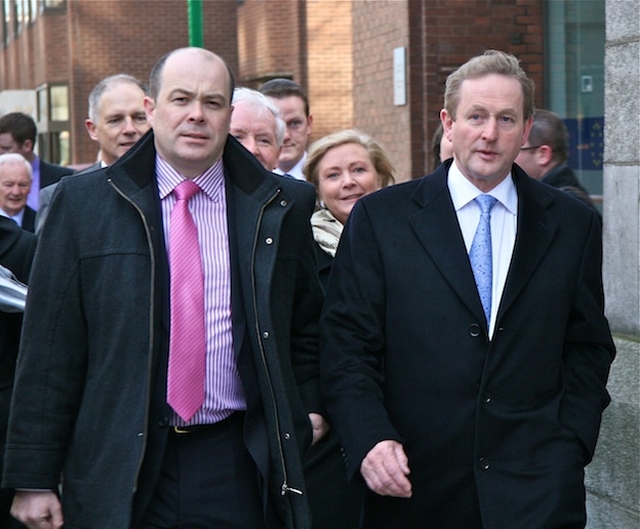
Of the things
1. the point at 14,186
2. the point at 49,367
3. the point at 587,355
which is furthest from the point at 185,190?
the point at 14,186

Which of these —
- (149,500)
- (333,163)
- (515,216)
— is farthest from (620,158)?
(149,500)

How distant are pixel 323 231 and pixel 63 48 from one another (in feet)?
83.4

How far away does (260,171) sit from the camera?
411 centimetres

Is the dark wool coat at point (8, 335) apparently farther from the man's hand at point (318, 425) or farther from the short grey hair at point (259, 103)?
the man's hand at point (318, 425)

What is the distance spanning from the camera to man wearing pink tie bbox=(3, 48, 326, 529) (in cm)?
380

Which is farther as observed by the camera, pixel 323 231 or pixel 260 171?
pixel 323 231

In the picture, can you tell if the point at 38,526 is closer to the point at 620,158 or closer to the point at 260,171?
the point at 260,171

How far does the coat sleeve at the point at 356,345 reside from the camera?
400 centimetres

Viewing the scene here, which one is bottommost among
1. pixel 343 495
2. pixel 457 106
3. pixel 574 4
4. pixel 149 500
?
pixel 343 495

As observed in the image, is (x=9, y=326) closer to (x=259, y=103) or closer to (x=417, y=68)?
(x=259, y=103)

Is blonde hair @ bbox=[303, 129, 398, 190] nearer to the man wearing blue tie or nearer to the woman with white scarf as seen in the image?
the woman with white scarf

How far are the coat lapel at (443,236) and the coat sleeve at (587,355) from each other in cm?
36

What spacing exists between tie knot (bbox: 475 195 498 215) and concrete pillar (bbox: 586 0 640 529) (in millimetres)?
1587

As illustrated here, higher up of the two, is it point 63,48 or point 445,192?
point 63,48
